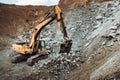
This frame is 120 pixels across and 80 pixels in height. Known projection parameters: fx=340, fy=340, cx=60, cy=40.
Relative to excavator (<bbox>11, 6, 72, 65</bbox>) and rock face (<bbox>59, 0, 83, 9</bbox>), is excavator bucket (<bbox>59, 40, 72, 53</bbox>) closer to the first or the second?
excavator (<bbox>11, 6, 72, 65</bbox>)

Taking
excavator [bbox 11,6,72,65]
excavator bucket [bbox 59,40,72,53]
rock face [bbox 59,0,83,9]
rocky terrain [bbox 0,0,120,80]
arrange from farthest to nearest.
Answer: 1. rock face [bbox 59,0,83,9]
2. excavator [bbox 11,6,72,65]
3. excavator bucket [bbox 59,40,72,53]
4. rocky terrain [bbox 0,0,120,80]

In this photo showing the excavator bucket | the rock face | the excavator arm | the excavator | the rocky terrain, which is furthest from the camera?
the rock face

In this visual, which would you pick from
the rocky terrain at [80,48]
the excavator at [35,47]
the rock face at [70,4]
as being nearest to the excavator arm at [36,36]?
the excavator at [35,47]

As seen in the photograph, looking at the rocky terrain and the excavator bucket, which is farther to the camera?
the excavator bucket

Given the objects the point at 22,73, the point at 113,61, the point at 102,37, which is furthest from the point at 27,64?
the point at 113,61

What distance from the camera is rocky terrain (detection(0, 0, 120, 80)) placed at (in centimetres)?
1386

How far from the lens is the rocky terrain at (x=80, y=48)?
545 inches

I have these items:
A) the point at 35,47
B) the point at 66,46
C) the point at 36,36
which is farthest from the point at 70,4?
the point at 66,46

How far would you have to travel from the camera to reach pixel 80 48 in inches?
705

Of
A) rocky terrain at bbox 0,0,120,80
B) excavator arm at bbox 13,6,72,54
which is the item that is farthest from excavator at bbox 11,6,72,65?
rocky terrain at bbox 0,0,120,80

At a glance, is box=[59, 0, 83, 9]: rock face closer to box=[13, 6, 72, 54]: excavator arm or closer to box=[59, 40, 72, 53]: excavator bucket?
box=[13, 6, 72, 54]: excavator arm

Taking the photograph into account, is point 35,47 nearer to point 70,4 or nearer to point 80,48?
point 80,48

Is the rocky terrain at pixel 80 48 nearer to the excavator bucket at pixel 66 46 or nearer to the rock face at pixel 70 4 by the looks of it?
the excavator bucket at pixel 66 46

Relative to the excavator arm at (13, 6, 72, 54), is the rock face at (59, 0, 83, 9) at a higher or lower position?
higher
